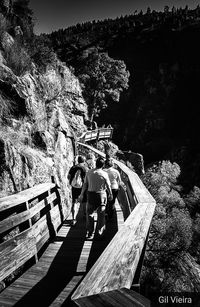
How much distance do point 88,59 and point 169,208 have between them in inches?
1137

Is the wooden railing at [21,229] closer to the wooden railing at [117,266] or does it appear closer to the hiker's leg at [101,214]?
the hiker's leg at [101,214]

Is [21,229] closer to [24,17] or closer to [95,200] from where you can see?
[95,200]

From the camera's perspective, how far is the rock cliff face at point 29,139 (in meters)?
7.52

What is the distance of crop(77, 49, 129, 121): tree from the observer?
39.2 m

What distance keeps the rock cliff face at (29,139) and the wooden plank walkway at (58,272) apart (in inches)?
79.1

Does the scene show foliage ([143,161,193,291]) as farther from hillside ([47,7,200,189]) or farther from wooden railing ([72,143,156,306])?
hillside ([47,7,200,189])

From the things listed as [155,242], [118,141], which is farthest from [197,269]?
[118,141]

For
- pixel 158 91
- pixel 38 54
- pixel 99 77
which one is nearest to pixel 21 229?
pixel 38 54

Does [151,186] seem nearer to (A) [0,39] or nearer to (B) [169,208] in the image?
(B) [169,208]

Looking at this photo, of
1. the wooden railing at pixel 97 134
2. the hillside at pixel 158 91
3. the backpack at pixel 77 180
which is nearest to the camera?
the backpack at pixel 77 180

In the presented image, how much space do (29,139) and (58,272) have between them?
634cm

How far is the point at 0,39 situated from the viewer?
495 inches

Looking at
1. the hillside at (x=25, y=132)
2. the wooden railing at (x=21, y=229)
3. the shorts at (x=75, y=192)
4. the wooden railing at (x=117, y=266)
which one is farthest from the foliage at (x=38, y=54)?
the wooden railing at (x=117, y=266)

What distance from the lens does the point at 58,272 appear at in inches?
184
